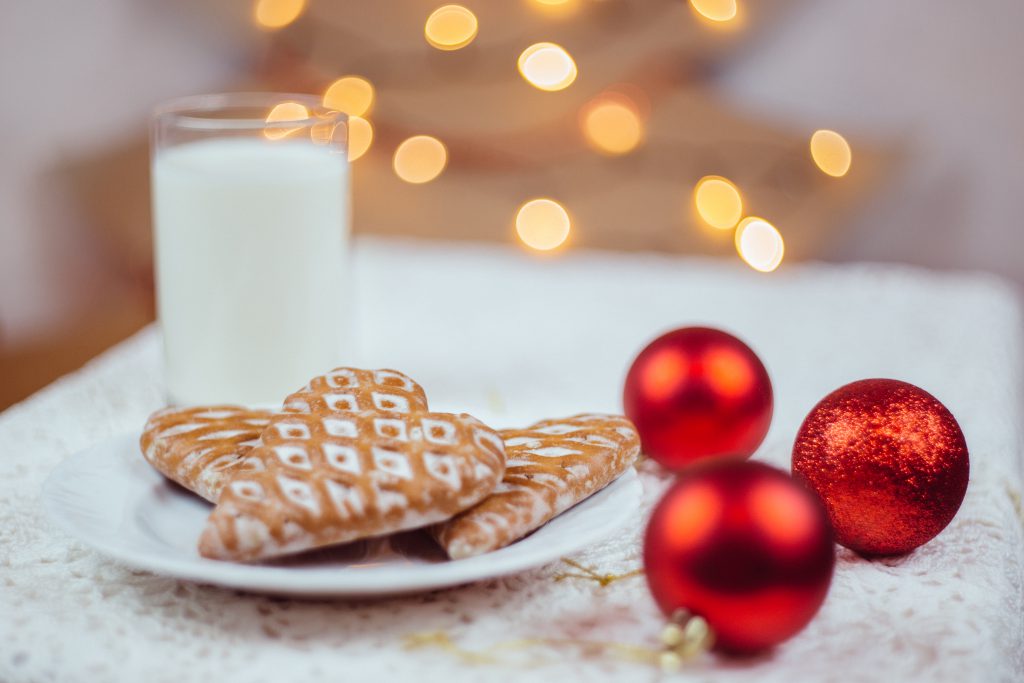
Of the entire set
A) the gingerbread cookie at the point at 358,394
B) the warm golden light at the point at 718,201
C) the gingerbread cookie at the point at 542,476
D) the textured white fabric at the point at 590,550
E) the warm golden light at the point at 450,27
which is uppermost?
the warm golden light at the point at 450,27

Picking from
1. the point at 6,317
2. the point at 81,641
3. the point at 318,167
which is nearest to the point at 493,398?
the point at 318,167

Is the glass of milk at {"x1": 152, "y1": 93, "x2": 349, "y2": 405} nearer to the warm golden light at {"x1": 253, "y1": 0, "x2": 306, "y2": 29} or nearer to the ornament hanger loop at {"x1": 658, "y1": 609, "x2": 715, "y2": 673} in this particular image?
the ornament hanger loop at {"x1": 658, "y1": 609, "x2": 715, "y2": 673}

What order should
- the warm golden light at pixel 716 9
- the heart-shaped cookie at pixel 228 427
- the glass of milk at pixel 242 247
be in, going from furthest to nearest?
the warm golden light at pixel 716 9
the glass of milk at pixel 242 247
the heart-shaped cookie at pixel 228 427

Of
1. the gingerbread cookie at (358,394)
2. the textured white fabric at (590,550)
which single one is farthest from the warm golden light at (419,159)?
the gingerbread cookie at (358,394)

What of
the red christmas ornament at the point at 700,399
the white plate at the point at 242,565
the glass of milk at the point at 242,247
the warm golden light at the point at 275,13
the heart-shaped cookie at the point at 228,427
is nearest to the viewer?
the white plate at the point at 242,565

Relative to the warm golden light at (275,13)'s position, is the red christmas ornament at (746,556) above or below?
below

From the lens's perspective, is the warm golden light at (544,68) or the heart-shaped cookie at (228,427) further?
the warm golden light at (544,68)

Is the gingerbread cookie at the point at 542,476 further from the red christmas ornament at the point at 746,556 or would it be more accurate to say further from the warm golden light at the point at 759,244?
the warm golden light at the point at 759,244
